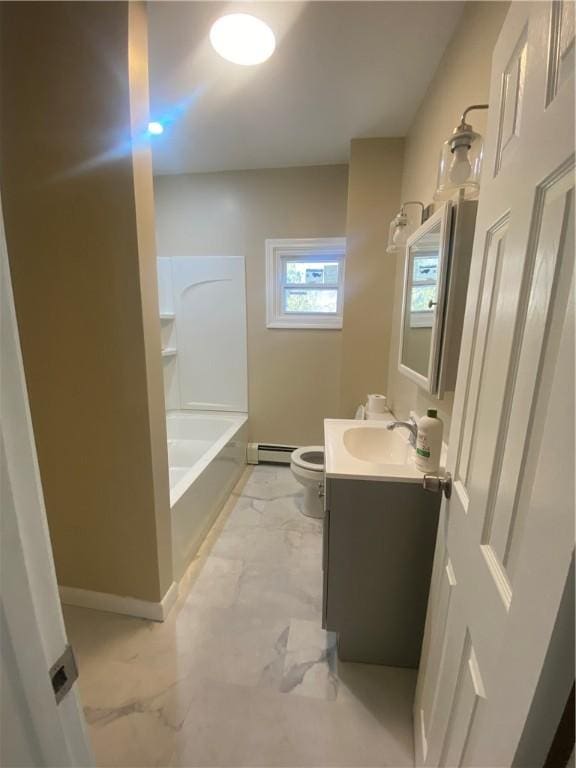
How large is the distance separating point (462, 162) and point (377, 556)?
1415 millimetres

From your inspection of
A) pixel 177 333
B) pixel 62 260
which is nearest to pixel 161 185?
pixel 177 333

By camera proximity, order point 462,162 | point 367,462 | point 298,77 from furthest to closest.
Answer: point 298,77 < point 367,462 < point 462,162

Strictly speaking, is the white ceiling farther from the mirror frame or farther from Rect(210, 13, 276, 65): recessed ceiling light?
the mirror frame

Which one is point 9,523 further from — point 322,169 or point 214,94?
point 322,169

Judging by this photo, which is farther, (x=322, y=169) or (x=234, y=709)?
(x=322, y=169)

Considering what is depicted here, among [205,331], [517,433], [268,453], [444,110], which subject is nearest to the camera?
[517,433]

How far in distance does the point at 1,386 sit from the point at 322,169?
2895 millimetres

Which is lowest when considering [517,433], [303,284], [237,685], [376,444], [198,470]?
[237,685]

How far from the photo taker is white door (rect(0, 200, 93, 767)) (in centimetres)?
38

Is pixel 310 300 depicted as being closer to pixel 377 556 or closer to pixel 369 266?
pixel 369 266

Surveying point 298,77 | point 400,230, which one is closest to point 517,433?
point 400,230

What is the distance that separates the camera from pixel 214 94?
70.0 inches

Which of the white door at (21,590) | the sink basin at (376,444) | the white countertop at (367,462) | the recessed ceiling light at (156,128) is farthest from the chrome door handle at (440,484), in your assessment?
the recessed ceiling light at (156,128)

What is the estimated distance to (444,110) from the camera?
150 cm
